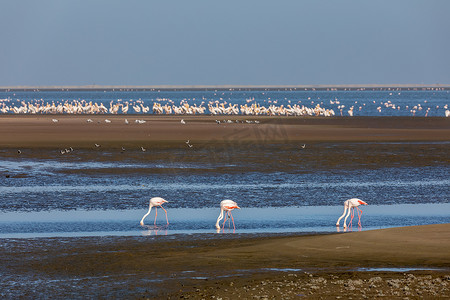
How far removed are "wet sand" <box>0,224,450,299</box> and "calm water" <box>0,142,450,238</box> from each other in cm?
148

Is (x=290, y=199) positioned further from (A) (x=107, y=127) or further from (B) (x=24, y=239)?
(A) (x=107, y=127)

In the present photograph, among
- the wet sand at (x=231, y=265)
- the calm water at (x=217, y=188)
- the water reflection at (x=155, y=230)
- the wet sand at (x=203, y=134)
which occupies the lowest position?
the wet sand at (x=231, y=265)

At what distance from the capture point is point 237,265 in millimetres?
10180

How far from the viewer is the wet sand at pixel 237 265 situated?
345 inches

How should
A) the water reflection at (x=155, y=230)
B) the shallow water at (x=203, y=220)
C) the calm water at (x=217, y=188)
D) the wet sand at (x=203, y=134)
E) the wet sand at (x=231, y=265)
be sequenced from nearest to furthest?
the wet sand at (x=231, y=265) < the water reflection at (x=155, y=230) < the shallow water at (x=203, y=220) < the calm water at (x=217, y=188) < the wet sand at (x=203, y=134)

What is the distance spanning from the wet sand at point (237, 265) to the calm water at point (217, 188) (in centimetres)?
148

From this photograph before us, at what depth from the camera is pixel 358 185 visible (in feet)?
63.8

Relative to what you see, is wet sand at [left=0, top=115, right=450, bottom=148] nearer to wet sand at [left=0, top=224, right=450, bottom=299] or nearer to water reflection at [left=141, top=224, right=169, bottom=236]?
water reflection at [left=141, top=224, right=169, bottom=236]

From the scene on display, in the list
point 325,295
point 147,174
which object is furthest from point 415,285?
point 147,174

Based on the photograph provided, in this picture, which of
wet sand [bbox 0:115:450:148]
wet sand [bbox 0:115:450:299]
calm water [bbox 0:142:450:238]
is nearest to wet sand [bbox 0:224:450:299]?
wet sand [bbox 0:115:450:299]

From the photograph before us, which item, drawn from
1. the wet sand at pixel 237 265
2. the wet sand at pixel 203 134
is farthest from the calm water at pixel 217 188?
the wet sand at pixel 203 134

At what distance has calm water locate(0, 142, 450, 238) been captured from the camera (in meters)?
14.3

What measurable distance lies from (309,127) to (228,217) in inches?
1117

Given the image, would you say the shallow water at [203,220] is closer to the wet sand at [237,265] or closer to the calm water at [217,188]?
the calm water at [217,188]
